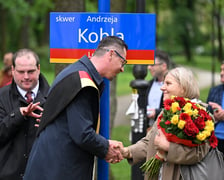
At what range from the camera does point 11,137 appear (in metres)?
5.09

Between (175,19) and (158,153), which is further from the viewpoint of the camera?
(175,19)

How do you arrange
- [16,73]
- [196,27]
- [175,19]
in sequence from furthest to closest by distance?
[196,27] → [175,19] → [16,73]

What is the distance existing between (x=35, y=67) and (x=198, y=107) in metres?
1.91

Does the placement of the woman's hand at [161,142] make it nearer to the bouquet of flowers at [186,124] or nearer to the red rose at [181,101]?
the bouquet of flowers at [186,124]

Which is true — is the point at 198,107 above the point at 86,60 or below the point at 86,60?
below

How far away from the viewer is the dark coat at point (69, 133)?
409 centimetres

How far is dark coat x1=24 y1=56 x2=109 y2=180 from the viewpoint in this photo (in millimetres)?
4086

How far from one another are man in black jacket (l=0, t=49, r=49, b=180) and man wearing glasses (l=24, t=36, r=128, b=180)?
2.34ft

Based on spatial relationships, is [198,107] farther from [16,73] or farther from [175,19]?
[175,19]

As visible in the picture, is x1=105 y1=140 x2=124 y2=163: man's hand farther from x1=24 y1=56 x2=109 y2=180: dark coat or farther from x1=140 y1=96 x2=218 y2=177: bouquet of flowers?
x1=140 y1=96 x2=218 y2=177: bouquet of flowers

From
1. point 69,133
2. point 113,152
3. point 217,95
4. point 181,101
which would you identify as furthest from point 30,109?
point 217,95

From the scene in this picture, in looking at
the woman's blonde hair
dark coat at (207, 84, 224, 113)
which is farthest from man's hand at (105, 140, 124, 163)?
dark coat at (207, 84, 224, 113)

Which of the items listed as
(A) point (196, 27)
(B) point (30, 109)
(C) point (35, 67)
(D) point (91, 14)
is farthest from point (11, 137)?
(A) point (196, 27)

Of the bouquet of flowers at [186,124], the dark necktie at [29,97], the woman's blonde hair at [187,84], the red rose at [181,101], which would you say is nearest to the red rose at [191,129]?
the bouquet of flowers at [186,124]
